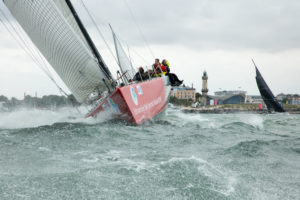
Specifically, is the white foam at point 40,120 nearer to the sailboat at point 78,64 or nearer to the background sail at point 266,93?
the sailboat at point 78,64

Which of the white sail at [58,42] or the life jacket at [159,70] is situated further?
the life jacket at [159,70]


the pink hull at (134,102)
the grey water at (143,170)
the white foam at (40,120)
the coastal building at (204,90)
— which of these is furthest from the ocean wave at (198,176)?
the coastal building at (204,90)

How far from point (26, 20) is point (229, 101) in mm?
82700

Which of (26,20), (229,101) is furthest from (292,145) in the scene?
(229,101)

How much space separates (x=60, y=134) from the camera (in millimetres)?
5289

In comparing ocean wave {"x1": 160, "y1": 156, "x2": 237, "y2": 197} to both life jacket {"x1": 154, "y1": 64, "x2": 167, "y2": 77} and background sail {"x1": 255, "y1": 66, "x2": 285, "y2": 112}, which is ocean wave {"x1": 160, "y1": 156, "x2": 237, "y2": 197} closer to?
life jacket {"x1": 154, "y1": 64, "x2": 167, "y2": 77}

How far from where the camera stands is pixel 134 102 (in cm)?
735

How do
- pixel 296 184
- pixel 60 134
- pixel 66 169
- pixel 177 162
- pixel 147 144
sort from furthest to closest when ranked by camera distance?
pixel 60 134 → pixel 147 144 → pixel 177 162 → pixel 66 169 → pixel 296 184

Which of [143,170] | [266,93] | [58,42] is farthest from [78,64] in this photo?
[266,93]

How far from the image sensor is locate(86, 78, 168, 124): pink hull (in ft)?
23.1

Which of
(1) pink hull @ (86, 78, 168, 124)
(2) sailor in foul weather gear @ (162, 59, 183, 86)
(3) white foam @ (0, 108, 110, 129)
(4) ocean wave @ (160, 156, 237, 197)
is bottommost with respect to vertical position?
(4) ocean wave @ (160, 156, 237, 197)

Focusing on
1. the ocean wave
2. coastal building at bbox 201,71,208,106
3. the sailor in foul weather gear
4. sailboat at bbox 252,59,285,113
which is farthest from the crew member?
coastal building at bbox 201,71,208,106

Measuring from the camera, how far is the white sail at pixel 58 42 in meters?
7.21

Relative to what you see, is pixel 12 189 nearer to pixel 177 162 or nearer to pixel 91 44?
pixel 177 162
